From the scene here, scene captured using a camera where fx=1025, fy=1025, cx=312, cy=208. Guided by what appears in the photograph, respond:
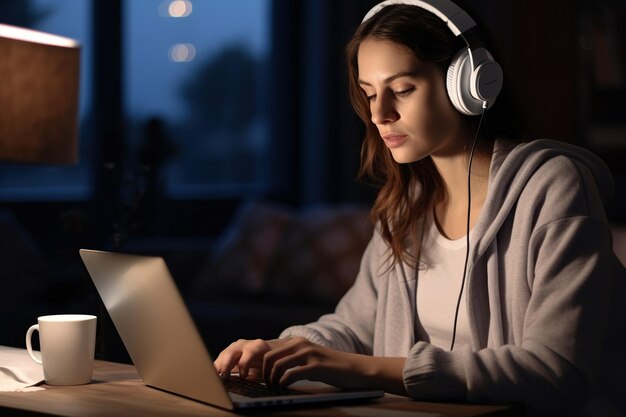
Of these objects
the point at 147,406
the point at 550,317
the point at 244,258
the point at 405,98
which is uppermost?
the point at 405,98

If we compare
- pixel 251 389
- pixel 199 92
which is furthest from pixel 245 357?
pixel 199 92

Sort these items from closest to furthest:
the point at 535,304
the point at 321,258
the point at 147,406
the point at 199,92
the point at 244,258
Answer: the point at 147,406 → the point at 535,304 → the point at 321,258 → the point at 244,258 → the point at 199,92

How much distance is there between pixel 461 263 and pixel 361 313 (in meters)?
0.25

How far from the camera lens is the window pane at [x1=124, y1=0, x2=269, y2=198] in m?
4.80

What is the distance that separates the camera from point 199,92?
205 inches

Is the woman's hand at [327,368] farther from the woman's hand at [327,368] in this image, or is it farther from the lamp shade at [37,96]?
the lamp shade at [37,96]

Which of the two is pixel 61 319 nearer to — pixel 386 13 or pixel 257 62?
pixel 386 13

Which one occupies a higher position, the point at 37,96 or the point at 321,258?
the point at 37,96

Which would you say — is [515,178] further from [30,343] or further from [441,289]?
[30,343]

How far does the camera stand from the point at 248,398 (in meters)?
1.26

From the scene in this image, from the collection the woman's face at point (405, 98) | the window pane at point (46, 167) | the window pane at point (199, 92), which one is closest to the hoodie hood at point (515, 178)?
the woman's face at point (405, 98)

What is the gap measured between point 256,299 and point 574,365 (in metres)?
2.86

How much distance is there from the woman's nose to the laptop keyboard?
0.46 metres

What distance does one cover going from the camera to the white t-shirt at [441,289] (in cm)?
168
